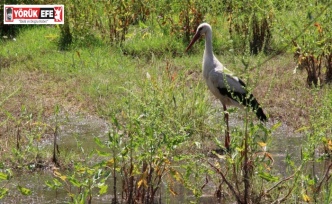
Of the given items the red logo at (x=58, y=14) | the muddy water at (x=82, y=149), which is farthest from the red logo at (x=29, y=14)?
the muddy water at (x=82, y=149)

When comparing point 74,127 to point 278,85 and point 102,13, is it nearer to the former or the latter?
point 278,85

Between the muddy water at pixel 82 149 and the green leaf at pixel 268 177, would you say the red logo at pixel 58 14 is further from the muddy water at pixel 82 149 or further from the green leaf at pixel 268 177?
the green leaf at pixel 268 177

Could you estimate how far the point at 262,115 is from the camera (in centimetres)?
834

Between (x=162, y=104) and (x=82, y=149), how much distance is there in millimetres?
648

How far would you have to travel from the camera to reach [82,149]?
6047 mm

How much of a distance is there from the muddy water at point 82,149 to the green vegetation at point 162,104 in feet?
0.12

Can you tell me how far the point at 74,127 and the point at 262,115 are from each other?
6.16 ft

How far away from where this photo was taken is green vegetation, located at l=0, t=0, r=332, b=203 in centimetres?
576

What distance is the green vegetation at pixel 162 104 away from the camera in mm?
5758

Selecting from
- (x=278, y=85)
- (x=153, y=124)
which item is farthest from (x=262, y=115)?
(x=153, y=124)

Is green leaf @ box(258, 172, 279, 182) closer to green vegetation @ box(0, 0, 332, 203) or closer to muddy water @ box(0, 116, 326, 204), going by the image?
green vegetation @ box(0, 0, 332, 203)

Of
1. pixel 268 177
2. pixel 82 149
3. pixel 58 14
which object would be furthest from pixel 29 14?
pixel 268 177

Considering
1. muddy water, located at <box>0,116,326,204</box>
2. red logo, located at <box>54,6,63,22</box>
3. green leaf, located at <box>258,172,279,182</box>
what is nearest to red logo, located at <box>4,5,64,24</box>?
red logo, located at <box>54,6,63,22</box>

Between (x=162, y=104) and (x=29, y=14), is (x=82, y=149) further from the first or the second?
(x=29, y=14)
